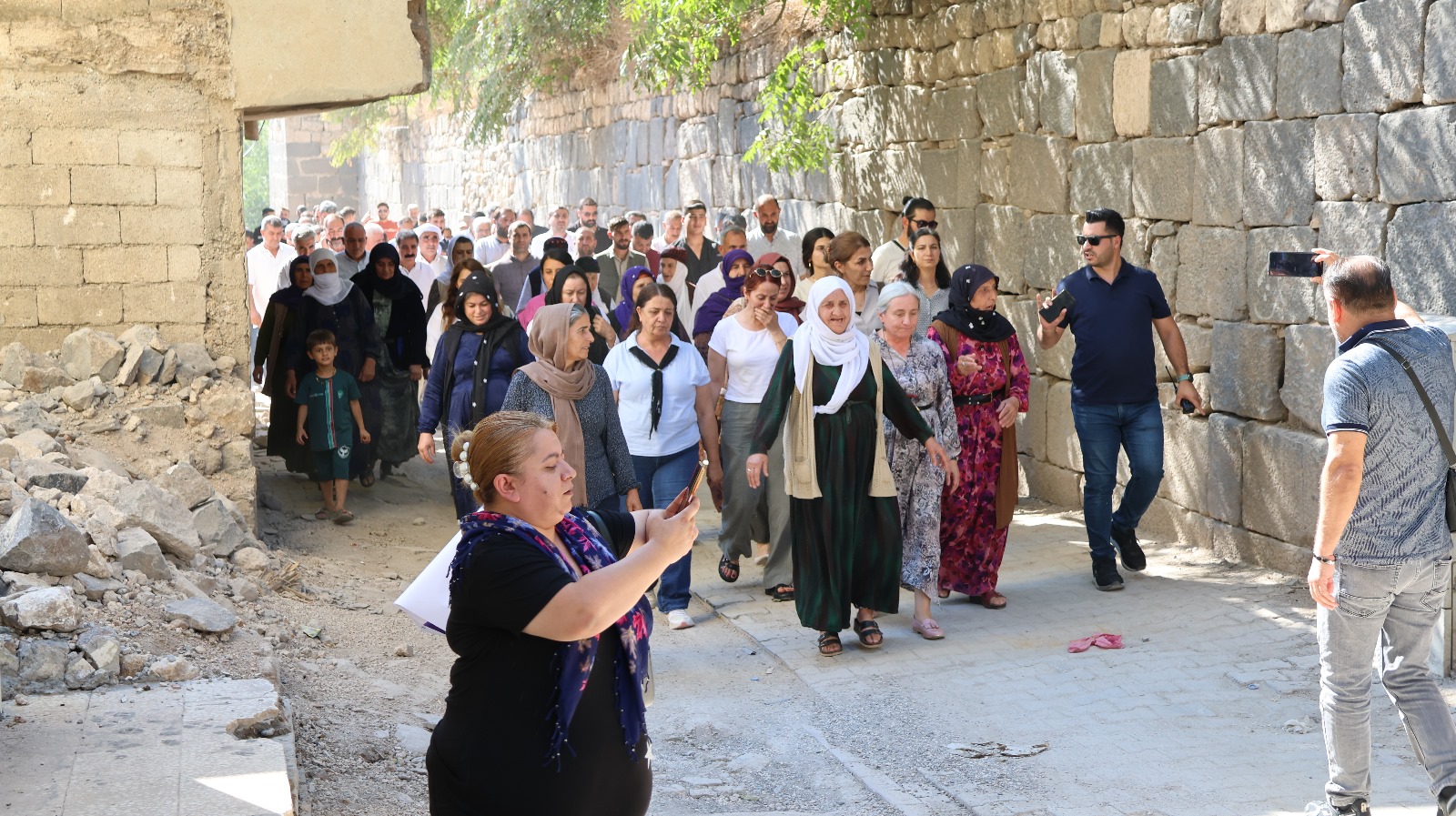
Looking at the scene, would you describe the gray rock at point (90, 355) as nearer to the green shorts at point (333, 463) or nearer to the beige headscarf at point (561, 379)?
the green shorts at point (333, 463)

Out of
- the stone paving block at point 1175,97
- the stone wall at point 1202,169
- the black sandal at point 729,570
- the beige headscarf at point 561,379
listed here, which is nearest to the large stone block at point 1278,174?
the stone wall at point 1202,169

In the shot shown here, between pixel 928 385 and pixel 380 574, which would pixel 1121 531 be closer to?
pixel 928 385

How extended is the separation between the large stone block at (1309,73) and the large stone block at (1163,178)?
2.74ft

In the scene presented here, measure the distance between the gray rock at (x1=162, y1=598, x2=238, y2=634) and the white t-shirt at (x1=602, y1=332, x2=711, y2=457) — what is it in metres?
2.06

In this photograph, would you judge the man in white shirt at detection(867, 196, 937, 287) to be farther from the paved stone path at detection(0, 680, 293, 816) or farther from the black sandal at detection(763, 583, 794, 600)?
the paved stone path at detection(0, 680, 293, 816)

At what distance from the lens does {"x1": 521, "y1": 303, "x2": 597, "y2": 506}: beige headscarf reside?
20.6 ft

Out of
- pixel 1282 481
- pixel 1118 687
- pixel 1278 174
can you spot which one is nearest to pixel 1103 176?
pixel 1278 174

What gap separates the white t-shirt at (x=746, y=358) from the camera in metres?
7.56

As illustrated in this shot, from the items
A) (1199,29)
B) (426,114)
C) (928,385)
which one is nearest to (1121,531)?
(928,385)

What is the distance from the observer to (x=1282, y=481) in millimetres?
7238

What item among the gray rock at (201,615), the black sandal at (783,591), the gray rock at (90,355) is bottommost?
the black sandal at (783,591)

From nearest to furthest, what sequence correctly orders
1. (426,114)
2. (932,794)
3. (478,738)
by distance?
(478,738)
(932,794)
(426,114)

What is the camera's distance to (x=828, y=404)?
648 centimetres

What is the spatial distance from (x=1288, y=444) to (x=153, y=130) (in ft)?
20.5
